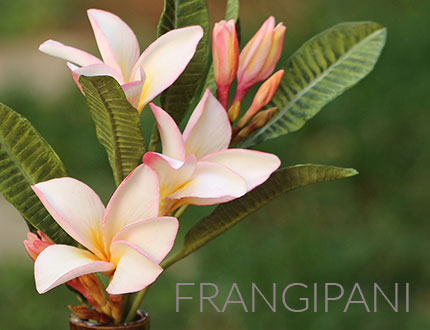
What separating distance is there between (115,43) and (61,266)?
0.48 feet

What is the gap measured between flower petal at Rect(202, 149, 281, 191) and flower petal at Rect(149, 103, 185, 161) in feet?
0.06

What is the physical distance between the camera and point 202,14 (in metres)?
0.49

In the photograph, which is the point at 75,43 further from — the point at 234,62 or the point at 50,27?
the point at 234,62

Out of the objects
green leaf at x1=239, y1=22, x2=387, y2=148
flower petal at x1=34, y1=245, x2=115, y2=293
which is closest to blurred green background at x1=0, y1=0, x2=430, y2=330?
green leaf at x1=239, y1=22, x2=387, y2=148

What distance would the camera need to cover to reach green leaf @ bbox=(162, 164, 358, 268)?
17.0 inches

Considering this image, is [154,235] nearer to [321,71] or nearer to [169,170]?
[169,170]

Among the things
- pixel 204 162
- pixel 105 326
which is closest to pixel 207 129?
pixel 204 162

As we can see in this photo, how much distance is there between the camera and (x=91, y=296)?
45cm

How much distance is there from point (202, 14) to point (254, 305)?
103 cm

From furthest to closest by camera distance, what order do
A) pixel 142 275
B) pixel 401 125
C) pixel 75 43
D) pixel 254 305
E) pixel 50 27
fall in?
pixel 50 27
pixel 75 43
pixel 401 125
pixel 254 305
pixel 142 275

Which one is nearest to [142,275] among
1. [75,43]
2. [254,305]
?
[254,305]

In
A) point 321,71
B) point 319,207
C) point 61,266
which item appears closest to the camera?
point 61,266

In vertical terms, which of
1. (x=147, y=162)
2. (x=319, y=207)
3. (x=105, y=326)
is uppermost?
(x=147, y=162)

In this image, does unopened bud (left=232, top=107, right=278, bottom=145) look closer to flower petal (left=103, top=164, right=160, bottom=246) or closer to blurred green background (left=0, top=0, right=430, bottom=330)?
flower petal (left=103, top=164, right=160, bottom=246)
